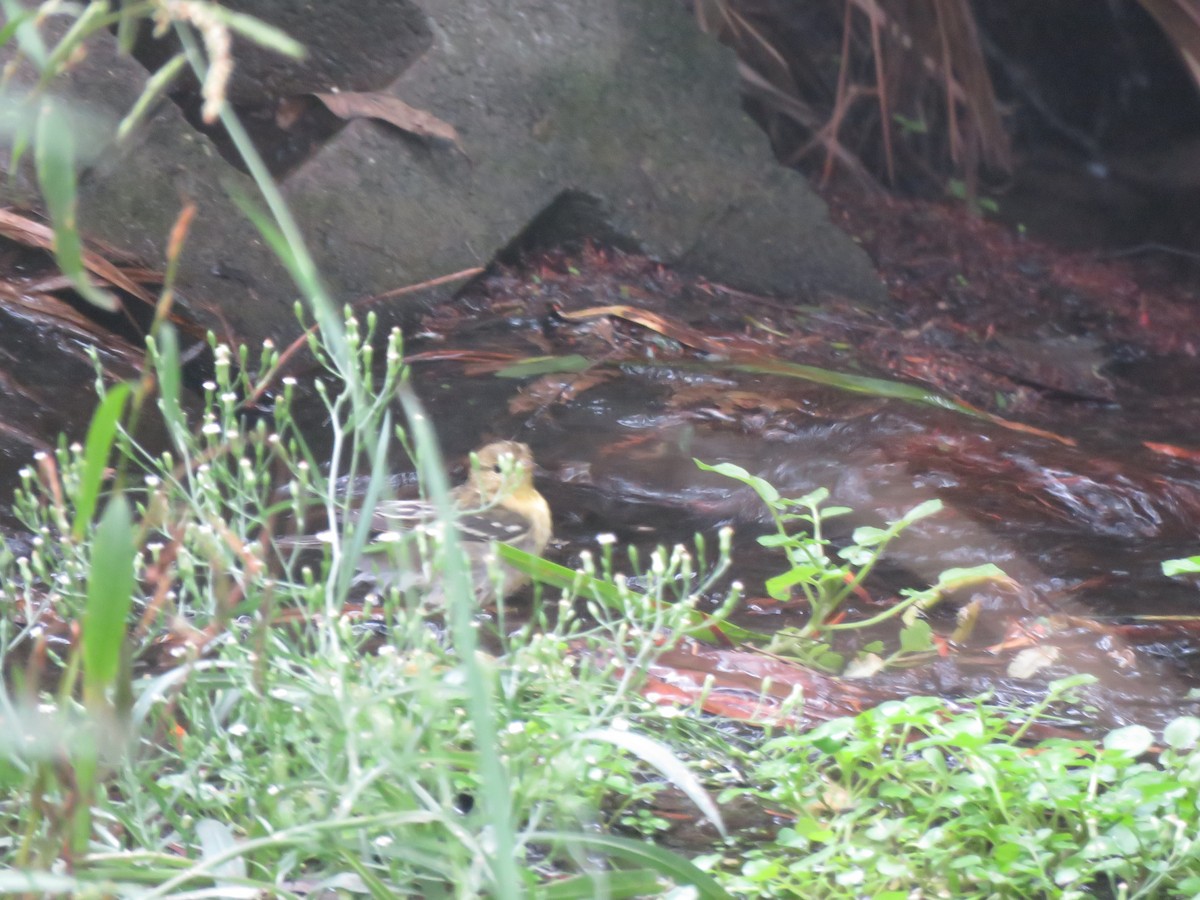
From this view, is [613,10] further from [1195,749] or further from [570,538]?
[1195,749]

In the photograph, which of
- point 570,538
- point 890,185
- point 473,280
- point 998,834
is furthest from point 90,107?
point 890,185

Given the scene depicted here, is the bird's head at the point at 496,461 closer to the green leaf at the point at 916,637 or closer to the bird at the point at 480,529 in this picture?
the bird at the point at 480,529

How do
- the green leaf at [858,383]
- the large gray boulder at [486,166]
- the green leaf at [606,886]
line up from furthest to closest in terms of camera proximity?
1. the green leaf at [858,383]
2. the large gray boulder at [486,166]
3. the green leaf at [606,886]

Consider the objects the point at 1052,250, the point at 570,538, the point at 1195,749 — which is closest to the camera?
the point at 1195,749

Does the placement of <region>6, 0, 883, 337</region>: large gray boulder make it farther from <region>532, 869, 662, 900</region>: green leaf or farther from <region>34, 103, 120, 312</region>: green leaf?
<region>532, 869, 662, 900</region>: green leaf

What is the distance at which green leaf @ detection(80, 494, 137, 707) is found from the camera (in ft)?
3.42

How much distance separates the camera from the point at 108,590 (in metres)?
1.05

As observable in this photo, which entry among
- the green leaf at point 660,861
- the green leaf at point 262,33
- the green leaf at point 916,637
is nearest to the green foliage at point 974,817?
the green leaf at point 660,861

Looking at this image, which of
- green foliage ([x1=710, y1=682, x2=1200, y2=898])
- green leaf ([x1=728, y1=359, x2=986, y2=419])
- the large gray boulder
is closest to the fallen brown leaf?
the large gray boulder

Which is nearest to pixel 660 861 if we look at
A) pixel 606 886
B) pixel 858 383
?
pixel 606 886

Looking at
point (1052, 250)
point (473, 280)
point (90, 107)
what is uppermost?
point (90, 107)

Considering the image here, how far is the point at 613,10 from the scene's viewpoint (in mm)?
4715

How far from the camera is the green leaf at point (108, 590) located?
3.42 ft

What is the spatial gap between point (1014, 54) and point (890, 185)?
6.11 feet
